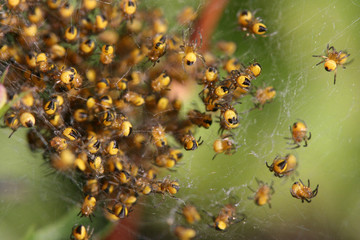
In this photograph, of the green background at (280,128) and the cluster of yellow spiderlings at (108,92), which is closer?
the cluster of yellow spiderlings at (108,92)

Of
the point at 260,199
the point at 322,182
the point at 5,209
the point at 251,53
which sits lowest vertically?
the point at 5,209

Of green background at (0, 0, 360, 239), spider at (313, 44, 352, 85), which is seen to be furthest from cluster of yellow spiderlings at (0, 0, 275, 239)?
spider at (313, 44, 352, 85)

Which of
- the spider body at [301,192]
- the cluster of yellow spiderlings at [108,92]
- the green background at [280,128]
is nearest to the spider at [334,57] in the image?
the green background at [280,128]

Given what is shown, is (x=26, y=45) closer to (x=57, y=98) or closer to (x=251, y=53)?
(x=57, y=98)

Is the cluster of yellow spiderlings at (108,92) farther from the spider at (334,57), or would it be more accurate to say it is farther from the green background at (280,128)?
the spider at (334,57)

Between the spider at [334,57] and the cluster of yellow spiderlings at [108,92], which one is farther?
the spider at [334,57]

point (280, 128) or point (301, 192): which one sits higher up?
point (280, 128)

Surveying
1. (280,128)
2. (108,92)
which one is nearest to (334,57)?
(280,128)

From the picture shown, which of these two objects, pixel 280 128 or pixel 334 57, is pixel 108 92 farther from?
pixel 334 57

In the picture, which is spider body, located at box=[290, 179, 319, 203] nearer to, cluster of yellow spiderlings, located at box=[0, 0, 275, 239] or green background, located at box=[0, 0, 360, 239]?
green background, located at box=[0, 0, 360, 239]

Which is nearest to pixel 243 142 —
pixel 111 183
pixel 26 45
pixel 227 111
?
pixel 227 111

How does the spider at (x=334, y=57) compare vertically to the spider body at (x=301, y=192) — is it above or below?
above
